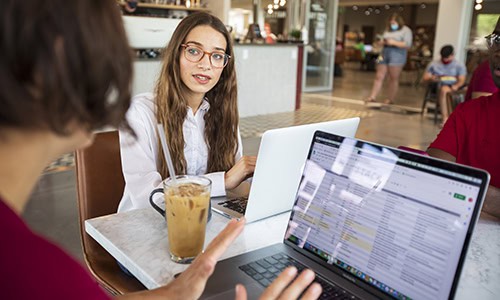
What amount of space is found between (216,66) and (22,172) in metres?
1.27

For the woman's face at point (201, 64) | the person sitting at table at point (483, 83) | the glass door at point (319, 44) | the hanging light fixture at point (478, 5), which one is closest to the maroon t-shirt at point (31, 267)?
the woman's face at point (201, 64)

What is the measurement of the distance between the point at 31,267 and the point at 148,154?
3.73ft

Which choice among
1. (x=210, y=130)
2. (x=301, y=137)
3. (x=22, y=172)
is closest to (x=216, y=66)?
(x=210, y=130)

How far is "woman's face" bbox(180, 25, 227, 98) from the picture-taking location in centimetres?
172

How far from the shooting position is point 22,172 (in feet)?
1.77

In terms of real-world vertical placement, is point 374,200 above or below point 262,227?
above

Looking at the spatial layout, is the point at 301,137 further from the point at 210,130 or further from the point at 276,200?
the point at 210,130

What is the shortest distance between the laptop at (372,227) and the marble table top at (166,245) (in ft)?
0.33

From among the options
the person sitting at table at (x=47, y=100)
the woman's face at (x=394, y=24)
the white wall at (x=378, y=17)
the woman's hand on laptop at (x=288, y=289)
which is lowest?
the woman's hand on laptop at (x=288, y=289)

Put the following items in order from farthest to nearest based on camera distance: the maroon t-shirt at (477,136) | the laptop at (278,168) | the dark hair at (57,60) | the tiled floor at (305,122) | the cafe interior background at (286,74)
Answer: the cafe interior background at (286,74) < the tiled floor at (305,122) < the maroon t-shirt at (477,136) < the laptop at (278,168) < the dark hair at (57,60)

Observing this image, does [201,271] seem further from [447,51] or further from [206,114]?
[447,51]

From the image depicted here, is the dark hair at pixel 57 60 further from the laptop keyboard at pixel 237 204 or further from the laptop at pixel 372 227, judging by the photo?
the laptop keyboard at pixel 237 204

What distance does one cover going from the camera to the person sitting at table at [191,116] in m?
1.53

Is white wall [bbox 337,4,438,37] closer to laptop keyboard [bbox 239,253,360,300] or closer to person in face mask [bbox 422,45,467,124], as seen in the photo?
person in face mask [bbox 422,45,467,124]
